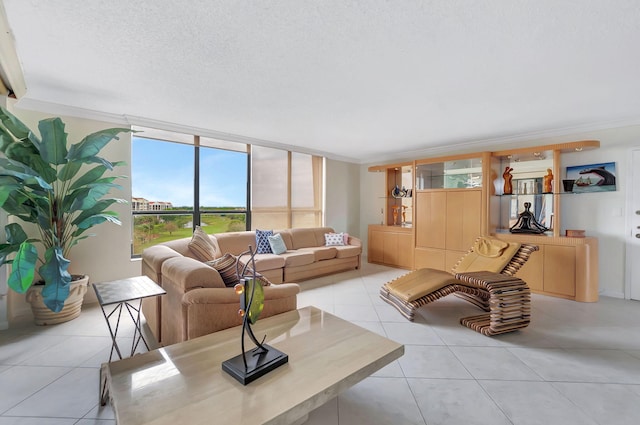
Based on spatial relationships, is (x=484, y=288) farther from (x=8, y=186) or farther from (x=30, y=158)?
(x=30, y=158)

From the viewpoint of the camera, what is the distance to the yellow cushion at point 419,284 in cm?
320

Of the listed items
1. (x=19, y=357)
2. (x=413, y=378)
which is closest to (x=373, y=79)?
(x=413, y=378)

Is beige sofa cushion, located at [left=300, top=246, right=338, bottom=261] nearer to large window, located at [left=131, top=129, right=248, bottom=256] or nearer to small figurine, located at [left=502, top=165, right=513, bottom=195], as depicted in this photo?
large window, located at [left=131, top=129, right=248, bottom=256]

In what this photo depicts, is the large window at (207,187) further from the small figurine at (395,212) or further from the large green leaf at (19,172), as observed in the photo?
→ the small figurine at (395,212)

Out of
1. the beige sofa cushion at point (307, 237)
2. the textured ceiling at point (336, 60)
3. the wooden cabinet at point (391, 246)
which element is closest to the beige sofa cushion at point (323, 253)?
the beige sofa cushion at point (307, 237)

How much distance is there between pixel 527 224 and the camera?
4.55 m

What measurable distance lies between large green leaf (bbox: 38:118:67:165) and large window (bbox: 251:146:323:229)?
299cm

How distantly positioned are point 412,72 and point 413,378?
8.33ft

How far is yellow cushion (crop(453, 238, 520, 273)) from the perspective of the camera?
11.4ft

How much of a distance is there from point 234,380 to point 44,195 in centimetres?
282

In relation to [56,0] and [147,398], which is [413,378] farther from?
[56,0]

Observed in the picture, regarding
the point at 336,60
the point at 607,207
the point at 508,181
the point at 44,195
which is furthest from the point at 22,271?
the point at 607,207

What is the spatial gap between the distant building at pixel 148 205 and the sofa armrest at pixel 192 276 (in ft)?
8.04

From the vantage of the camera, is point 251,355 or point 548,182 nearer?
point 251,355
